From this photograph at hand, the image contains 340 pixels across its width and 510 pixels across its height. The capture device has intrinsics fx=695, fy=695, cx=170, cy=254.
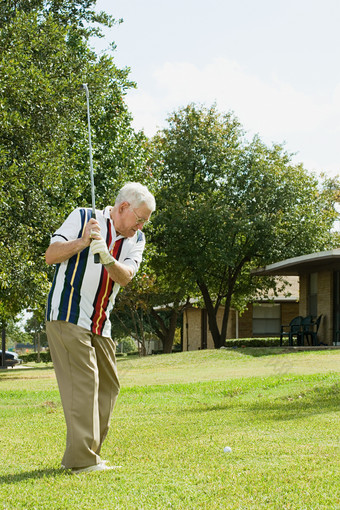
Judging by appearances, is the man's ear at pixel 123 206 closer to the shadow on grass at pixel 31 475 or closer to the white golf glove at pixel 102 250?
the white golf glove at pixel 102 250

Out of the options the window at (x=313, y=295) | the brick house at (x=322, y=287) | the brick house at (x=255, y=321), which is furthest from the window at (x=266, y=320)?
the window at (x=313, y=295)

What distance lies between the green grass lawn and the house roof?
431 inches

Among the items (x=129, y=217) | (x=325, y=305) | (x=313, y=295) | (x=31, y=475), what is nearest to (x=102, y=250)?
(x=129, y=217)

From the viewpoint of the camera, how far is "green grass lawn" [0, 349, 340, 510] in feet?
13.1

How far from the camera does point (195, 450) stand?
5668 millimetres

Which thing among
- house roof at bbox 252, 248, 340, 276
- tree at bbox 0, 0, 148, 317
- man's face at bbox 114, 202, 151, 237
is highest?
tree at bbox 0, 0, 148, 317

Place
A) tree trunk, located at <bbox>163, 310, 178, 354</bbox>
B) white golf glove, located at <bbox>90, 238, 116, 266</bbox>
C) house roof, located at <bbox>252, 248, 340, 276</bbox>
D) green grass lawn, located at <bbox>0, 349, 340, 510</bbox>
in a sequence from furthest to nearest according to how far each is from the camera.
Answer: tree trunk, located at <bbox>163, 310, 178, 354</bbox> < house roof, located at <bbox>252, 248, 340, 276</bbox> < white golf glove, located at <bbox>90, 238, 116, 266</bbox> < green grass lawn, located at <bbox>0, 349, 340, 510</bbox>

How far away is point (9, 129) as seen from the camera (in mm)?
14617

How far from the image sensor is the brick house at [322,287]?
24.4 meters

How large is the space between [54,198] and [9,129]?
11.7 feet

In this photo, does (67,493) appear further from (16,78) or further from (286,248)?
(286,248)

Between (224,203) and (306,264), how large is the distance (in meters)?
5.53

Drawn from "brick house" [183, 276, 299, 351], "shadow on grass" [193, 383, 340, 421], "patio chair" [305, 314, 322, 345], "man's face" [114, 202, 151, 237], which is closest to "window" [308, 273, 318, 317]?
"patio chair" [305, 314, 322, 345]

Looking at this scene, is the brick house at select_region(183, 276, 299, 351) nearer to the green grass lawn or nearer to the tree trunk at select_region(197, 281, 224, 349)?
the tree trunk at select_region(197, 281, 224, 349)
